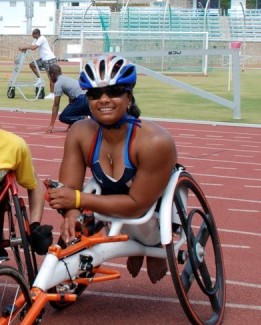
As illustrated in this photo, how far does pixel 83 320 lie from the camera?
5.15 meters

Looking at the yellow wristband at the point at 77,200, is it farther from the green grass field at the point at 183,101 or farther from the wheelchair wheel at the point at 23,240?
the green grass field at the point at 183,101

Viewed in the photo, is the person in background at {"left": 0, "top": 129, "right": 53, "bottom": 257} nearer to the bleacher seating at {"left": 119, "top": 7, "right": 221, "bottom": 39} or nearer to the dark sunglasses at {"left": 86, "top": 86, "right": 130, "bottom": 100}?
the dark sunglasses at {"left": 86, "top": 86, "right": 130, "bottom": 100}

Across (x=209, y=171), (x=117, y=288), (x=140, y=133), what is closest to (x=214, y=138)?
(x=209, y=171)

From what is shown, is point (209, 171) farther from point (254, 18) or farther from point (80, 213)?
point (254, 18)

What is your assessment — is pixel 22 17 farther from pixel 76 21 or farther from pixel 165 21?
pixel 165 21

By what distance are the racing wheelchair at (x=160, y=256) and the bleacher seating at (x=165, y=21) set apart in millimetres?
36554

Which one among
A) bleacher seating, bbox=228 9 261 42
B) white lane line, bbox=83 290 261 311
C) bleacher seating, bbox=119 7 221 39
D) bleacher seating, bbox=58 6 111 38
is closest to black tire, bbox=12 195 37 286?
white lane line, bbox=83 290 261 311

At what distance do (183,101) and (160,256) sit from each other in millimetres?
18667

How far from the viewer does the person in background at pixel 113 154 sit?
15.5 ft

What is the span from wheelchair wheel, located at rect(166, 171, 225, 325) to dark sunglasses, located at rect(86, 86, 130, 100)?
58 cm

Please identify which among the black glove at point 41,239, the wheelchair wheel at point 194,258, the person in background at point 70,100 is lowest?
the person in background at point 70,100

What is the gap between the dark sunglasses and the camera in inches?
187

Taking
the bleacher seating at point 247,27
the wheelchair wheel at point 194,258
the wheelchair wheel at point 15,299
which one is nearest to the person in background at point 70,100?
the wheelchair wheel at point 194,258

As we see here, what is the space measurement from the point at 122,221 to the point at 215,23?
4372cm
